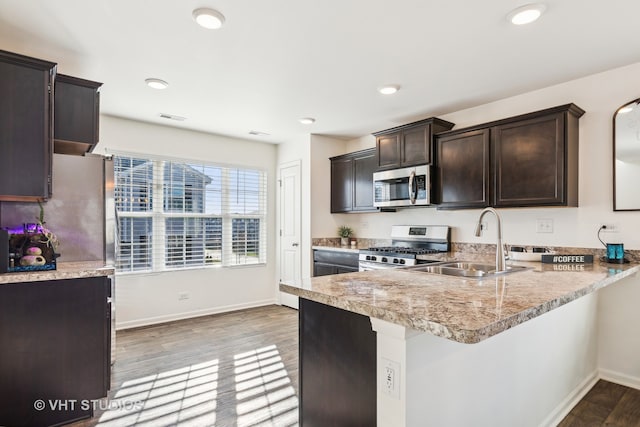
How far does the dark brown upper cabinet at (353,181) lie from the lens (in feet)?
14.4

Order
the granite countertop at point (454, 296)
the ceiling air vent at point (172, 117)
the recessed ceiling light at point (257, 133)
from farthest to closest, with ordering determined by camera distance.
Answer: the recessed ceiling light at point (257, 133) < the ceiling air vent at point (172, 117) < the granite countertop at point (454, 296)

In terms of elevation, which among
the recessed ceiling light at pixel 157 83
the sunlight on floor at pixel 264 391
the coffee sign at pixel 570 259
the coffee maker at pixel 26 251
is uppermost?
the recessed ceiling light at pixel 157 83

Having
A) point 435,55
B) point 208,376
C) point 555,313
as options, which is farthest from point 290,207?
point 555,313

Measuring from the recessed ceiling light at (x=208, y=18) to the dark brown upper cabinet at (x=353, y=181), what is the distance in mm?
2535

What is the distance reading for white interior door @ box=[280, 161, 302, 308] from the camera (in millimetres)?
4938

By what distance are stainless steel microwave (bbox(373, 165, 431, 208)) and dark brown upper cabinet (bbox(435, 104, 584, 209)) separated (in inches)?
6.0

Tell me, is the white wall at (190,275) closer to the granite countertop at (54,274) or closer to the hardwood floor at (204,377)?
the hardwood floor at (204,377)

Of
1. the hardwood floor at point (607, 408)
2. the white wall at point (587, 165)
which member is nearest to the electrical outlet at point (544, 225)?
the white wall at point (587, 165)

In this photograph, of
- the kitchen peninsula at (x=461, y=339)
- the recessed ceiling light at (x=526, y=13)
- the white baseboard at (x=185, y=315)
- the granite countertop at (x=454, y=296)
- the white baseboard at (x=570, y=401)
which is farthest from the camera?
the white baseboard at (x=185, y=315)

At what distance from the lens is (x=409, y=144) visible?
3.75 m

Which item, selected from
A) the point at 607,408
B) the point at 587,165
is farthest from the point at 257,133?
the point at 607,408

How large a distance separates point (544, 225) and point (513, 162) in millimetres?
628

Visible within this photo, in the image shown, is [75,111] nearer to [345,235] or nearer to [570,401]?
[345,235]

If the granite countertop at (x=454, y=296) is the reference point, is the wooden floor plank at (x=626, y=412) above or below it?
below
